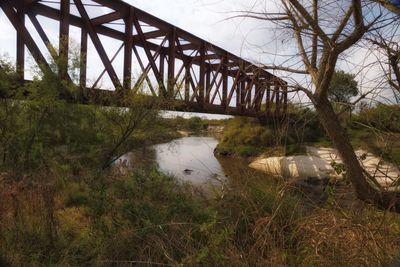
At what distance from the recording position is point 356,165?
326 centimetres

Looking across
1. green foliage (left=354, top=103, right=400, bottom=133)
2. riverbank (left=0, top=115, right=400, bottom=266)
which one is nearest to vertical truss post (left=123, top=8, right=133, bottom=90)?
riverbank (left=0, top=115, right=400, bottom=266)

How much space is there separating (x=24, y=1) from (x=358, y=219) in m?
10.3

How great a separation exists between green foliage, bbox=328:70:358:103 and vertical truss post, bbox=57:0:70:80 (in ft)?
25.8

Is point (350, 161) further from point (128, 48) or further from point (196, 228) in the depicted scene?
point (128, 48)

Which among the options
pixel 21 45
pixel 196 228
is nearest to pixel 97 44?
pixel 21 45

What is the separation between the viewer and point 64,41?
9375 mm

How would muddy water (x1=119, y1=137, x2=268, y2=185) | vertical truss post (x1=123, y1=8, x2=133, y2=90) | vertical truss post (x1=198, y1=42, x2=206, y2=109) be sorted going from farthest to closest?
vertical truss post (x1=198, y1=42, x2=206, y2=109) < vertical truss post (x1=123, y1=8, x2=133, y2=90) < muddy water (x1=119, y1=137, x2=268, y2=185)

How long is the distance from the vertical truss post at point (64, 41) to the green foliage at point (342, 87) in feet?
25.8

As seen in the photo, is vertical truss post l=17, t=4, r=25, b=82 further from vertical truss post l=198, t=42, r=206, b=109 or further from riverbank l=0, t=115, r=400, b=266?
vertical truss post l=198, t=42, r=206, b=109

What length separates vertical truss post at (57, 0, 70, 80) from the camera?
9273mm

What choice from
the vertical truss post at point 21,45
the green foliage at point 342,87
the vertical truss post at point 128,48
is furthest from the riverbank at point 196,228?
the vertical truss post at point 128,48

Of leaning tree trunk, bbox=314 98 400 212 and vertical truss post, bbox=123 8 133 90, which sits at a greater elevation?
vertical truss post, bbox=123 8 133 90

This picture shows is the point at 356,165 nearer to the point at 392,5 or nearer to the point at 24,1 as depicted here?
the point at 392,5

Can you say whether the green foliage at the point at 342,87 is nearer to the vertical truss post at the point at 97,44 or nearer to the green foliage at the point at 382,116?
the green foliage at the point at 382,116
